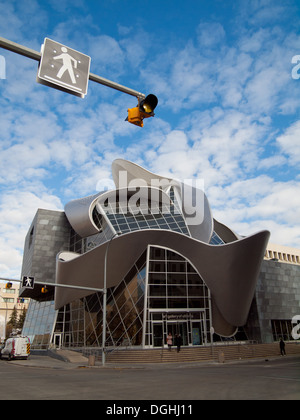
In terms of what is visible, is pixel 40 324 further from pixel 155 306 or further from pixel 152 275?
pixel 152 275

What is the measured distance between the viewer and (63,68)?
18.4 ft

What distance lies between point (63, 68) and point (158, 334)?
2782 cm

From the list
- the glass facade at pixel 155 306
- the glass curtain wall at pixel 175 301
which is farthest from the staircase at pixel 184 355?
the glass curtain wall at pixel 175 301

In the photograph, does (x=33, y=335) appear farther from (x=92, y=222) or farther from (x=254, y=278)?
(x=254, y=278)

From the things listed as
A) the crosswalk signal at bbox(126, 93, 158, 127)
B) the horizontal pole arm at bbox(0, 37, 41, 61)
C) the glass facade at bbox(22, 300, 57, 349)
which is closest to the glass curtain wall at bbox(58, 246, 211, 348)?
the glass facade at bbox(22, 300, 57, 349)

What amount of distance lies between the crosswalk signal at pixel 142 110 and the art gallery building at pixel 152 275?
1931cm

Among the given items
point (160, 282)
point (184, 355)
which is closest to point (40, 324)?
point (160, 282)

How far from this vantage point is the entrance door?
29.8m

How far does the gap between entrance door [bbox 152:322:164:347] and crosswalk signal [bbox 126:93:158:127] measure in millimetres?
26349

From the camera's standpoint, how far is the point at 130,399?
29.5ft

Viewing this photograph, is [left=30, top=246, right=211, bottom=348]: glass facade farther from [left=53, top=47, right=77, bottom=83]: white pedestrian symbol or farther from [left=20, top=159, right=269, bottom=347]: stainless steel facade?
[left=53, top=47, right=77, bottom=83]: white pedestrian symbol

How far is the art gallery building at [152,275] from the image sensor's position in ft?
100

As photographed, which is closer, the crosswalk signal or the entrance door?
the crosswalk signal
